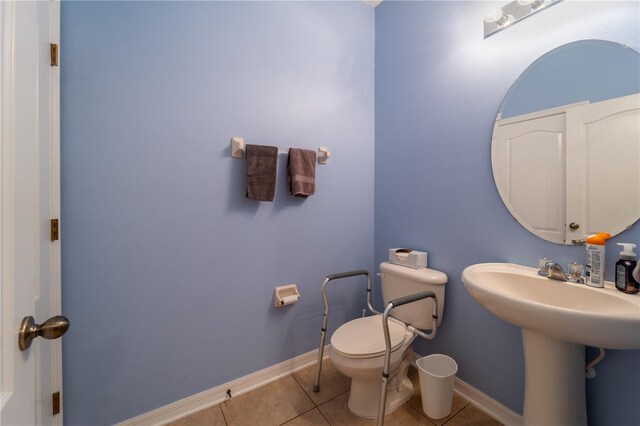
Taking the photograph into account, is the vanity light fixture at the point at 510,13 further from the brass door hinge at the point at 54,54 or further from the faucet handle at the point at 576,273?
the brass door hinge at the point at 54,54

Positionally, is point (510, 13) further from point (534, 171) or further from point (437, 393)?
point (437, 393)

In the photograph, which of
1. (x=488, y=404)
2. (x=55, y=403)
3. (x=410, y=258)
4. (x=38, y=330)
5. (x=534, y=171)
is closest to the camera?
(x=38, y=330)

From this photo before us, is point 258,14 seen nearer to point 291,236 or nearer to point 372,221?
point 291,236

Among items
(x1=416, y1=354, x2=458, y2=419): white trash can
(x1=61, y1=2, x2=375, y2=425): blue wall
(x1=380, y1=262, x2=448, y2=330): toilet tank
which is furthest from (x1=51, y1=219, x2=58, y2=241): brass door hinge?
(x1=416, y1=354, x2=458, y2=419): white trash can

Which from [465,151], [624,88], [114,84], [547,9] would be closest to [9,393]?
[114,84]

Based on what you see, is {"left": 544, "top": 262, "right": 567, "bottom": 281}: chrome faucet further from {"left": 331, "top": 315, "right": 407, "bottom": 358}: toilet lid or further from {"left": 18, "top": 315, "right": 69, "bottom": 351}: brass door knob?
{"left": 18, "top": 315, "right": 69, "bottom": 351}: brass door knob

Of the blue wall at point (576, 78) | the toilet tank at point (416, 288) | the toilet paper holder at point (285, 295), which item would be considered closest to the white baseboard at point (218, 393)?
the toilet paper holder at point (285, 295)

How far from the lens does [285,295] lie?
162 centimetres

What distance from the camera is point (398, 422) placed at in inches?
50.4

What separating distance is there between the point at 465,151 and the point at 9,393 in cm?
182

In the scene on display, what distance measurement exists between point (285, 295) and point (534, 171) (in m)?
1.52

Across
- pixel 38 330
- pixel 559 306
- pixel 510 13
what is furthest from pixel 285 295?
pixel 510 13

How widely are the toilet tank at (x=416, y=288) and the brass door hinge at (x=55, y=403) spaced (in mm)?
1677

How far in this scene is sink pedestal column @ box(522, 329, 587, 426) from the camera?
95 centimetres
